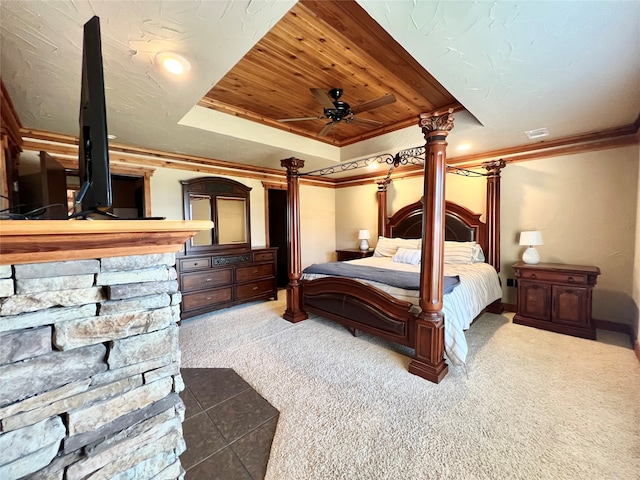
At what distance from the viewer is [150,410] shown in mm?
892

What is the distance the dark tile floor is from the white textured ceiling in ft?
7.89

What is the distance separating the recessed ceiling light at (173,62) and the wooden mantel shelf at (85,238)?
55.6 inches

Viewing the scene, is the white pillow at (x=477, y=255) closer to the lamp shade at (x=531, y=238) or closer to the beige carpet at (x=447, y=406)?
the lamp shade at (x=531, y=238)

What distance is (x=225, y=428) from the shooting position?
176 cm

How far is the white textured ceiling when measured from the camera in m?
1.31

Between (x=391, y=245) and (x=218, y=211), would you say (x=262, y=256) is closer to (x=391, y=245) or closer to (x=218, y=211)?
(x=218, y=211)

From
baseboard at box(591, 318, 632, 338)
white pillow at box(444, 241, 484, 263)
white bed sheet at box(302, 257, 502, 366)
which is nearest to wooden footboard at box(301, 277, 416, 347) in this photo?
white bed sheet at box(302, 257, 502, 366)

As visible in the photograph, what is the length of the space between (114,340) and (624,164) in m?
4.87

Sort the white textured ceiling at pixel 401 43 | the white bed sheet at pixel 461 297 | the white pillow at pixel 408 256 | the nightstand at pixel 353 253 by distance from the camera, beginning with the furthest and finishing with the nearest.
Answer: the nightstand at pixel 353 253
the white pillow at pixel 408 256
the white bed sheet at pixel 461 297
the white textured ceiling at pixel 401 43

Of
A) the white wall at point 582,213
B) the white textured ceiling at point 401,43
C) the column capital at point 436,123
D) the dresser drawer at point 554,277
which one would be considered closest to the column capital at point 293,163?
the white textured ceiling at point 401,43

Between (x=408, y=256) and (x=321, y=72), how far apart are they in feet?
9.01

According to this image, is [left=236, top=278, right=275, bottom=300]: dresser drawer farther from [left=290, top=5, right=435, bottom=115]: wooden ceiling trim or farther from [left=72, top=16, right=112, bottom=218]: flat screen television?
[left=72, top=16, right=112, bottom=218]: flat screen television

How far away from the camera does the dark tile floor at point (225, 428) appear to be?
1.46 meters

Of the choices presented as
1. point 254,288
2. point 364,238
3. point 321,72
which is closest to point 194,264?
point 254,288
